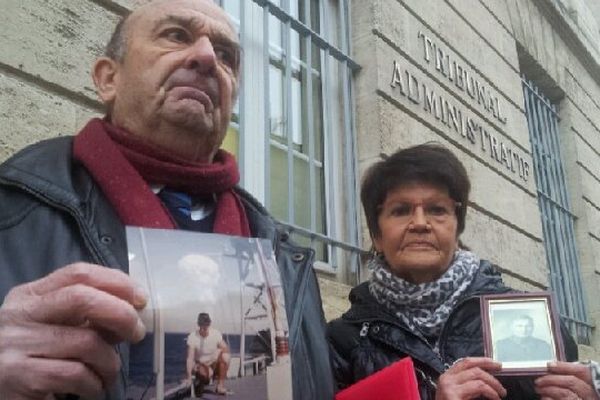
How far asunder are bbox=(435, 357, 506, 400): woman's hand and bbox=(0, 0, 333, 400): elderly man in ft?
0.85

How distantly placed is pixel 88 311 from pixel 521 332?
1083 mm

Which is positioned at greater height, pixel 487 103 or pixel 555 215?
pixel 487 103

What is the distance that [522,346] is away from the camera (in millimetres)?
1524

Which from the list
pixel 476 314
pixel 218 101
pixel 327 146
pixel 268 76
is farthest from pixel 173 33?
pixel 327 146

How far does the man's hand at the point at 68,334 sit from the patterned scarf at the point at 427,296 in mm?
1118

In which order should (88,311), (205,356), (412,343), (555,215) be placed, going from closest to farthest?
(88,311), (205,356), (412,343), (555,215)

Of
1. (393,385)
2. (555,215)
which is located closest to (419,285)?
(393,385)

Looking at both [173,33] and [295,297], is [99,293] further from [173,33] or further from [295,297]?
[173,33]

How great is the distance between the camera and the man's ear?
159 centimetres

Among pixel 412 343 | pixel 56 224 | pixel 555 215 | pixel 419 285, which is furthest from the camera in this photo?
pixel 555 215

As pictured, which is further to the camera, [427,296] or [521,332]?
[427,296]

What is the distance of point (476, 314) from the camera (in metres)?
1.76

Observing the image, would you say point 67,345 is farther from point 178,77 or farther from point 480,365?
point 480,365

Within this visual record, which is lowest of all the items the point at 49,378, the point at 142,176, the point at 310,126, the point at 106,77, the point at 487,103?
the point at 49,378
